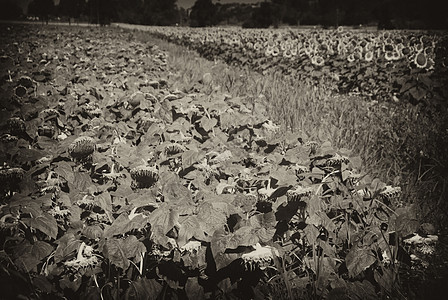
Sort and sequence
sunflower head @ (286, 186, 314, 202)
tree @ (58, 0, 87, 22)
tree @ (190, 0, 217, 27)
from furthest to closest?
tree @ (190, 0, 217, 27) < tree @ (58, 0, 87, 22) < sunflower head @ (286, 186, 314, 202)

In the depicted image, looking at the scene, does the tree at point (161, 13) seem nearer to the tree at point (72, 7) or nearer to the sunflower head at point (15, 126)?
the tree at point (72, 7)

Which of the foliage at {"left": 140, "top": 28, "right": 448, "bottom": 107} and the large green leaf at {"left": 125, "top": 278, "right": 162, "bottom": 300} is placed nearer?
the large green leaf at {"left": 125, "top": 278, "right": 162, "bottom": 300}

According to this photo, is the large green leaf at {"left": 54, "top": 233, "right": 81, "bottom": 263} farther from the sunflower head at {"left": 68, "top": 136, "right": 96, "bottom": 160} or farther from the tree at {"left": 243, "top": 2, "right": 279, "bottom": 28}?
the tree at {"left": 243, "top": 2, "right": 279, "bottom": 28}

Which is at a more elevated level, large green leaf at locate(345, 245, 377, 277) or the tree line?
the tree line

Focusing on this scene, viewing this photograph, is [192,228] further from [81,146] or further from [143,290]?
[81,146]

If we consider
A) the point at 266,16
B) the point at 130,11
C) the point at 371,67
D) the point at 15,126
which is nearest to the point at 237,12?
the point at 130,11

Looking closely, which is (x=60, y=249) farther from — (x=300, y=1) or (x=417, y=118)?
(x=300, y=1)

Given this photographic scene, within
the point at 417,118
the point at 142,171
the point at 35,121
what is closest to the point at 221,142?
the point at 142,171

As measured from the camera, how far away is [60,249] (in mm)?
1313

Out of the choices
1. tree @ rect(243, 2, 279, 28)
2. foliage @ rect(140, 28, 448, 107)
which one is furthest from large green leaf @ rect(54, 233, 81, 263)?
tree @ rect(243, 2, 279, 28)

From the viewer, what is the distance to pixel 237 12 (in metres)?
91.8

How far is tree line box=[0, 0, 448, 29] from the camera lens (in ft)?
118

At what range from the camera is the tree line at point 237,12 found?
36112mm

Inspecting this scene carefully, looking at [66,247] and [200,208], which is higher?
[200,208]
